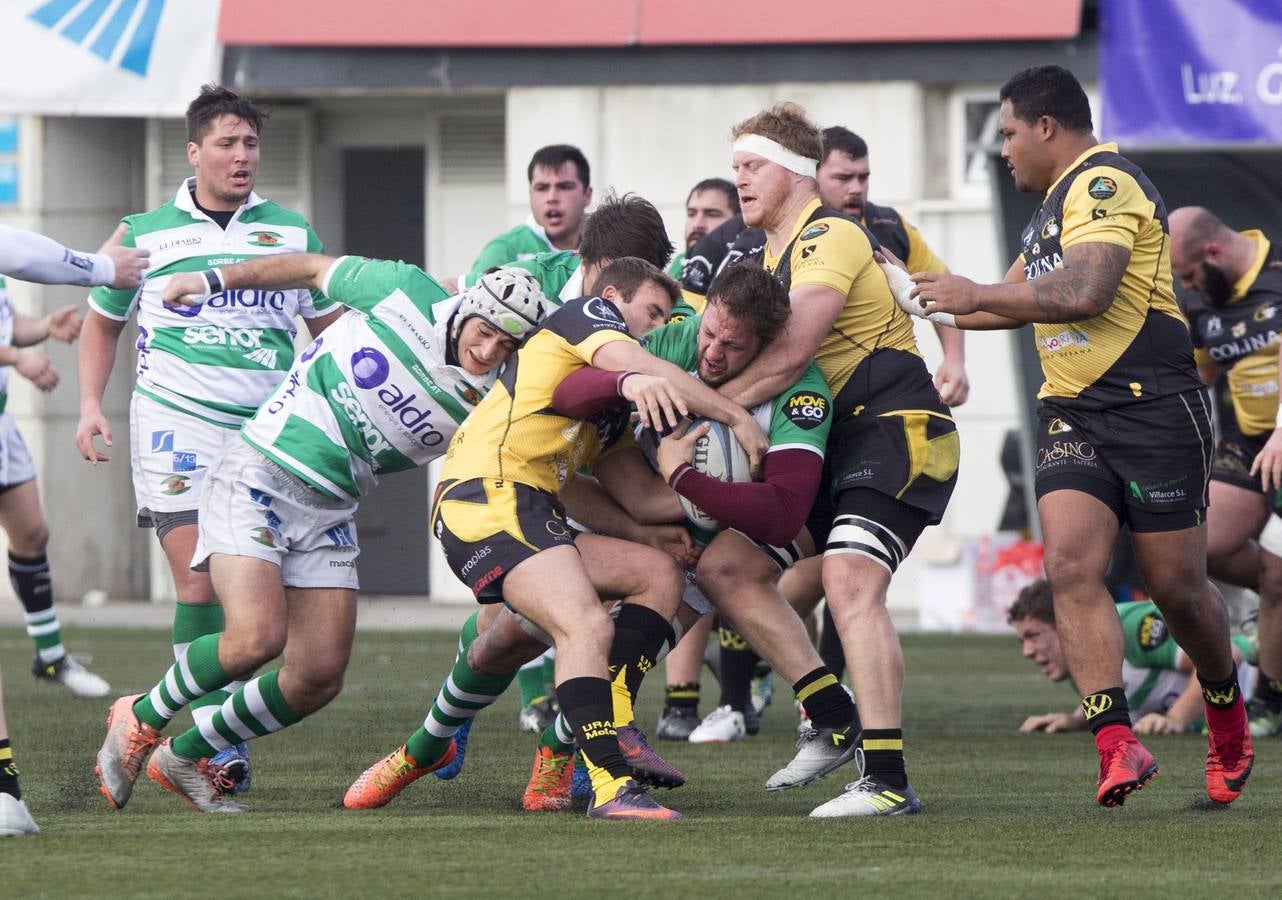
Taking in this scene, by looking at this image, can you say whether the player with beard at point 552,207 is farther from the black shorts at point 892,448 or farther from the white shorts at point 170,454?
the black shorts at point 892,448

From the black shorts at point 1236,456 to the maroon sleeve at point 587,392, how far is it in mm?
4042

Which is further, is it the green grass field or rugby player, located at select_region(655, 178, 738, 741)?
rugby player, located at select_region(655, 178, 738, 741)

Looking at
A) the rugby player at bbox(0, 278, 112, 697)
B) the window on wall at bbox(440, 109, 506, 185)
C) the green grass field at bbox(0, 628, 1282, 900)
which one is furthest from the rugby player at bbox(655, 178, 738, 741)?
the window on wall at bbox(440, 109, 506, 185)

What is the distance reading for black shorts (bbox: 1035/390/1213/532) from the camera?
6.10 meters

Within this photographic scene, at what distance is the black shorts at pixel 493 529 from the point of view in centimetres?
568

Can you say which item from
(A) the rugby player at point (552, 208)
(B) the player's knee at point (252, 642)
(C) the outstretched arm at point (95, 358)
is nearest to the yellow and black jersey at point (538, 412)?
(B) the player's knee at point (252, 642)

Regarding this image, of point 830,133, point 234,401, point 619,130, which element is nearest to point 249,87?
point 619,130

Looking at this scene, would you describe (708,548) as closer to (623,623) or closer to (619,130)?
(623,623)

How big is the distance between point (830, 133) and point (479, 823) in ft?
14.1

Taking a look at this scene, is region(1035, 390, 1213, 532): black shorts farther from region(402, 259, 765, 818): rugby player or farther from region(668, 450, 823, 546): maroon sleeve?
region(402, 259, 765, 818): rugby player

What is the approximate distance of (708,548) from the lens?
20.1 ft

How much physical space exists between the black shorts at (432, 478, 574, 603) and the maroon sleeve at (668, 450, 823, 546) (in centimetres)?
37

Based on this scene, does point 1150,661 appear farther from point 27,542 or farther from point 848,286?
point 27,542

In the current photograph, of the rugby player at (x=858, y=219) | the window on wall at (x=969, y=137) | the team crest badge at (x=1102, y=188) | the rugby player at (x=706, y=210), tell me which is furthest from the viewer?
the window on wall at (x=969, y=137)
